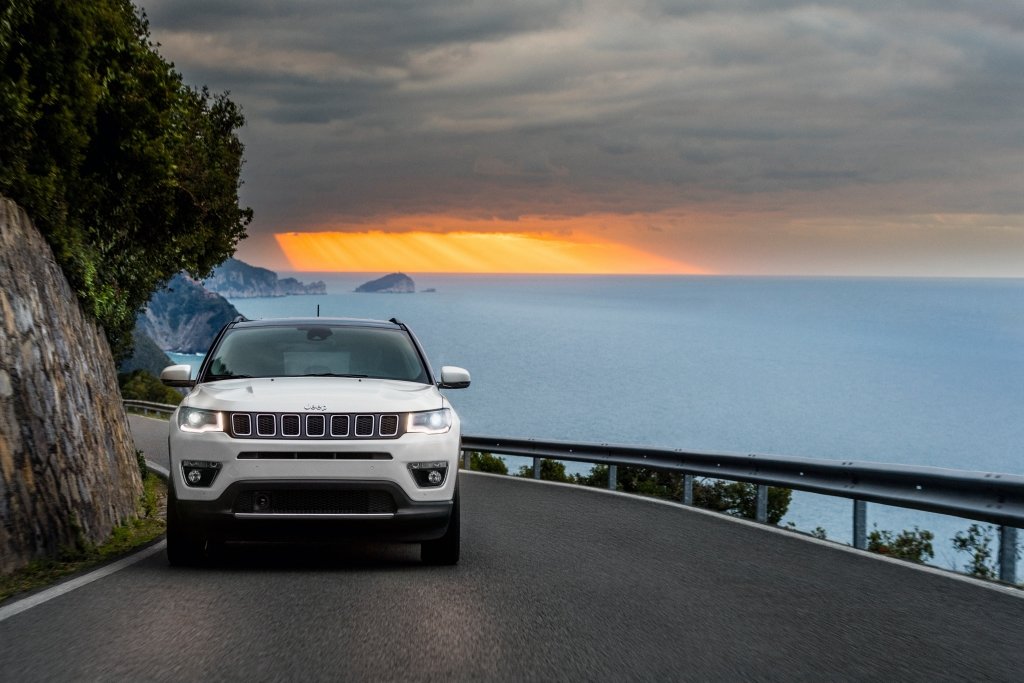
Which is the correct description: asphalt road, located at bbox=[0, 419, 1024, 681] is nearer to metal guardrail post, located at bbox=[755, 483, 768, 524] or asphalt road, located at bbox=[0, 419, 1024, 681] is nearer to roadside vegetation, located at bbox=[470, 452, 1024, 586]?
roadside vegetation, located at bbox=[470, 452, 1024, 586]

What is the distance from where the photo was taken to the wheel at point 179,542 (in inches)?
290

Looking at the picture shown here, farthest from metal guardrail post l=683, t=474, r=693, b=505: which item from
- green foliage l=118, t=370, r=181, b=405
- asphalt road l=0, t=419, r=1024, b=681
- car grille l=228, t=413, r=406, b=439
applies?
green foliage l=118, t=370, r=181, b=405

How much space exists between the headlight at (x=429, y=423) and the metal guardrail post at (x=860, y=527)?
13.0 ft

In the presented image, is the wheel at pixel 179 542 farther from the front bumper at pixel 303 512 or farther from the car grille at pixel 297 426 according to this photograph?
the car grille at pixel 297 426

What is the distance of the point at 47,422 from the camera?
9078 millimetres

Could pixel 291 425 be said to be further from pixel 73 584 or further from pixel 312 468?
pixel 73 584

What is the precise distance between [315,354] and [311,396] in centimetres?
134

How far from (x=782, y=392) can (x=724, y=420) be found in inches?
1462

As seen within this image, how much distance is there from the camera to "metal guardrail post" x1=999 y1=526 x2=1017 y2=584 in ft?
25.3

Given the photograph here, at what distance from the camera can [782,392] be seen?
579ft

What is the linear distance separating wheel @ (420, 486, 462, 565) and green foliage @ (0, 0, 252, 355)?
6178 millimetres

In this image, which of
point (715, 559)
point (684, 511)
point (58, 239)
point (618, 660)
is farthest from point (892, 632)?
point (58, 239)

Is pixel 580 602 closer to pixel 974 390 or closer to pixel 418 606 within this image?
pixel 418 606

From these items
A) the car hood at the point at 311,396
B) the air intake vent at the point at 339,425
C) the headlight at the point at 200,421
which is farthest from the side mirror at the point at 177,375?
the air intake vent at the point at 339,425
